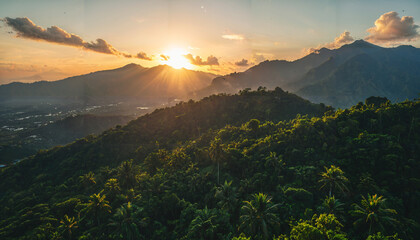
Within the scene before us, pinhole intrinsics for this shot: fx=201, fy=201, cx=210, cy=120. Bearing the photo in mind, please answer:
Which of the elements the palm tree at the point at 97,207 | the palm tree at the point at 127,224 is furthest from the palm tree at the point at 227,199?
the palm tree at the point at 97,207

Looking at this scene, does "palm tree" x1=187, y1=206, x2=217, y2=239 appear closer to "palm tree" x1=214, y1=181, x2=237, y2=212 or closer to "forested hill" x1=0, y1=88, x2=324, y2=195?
"palm tree" x1=214, y1=181, x2=237, y2=212

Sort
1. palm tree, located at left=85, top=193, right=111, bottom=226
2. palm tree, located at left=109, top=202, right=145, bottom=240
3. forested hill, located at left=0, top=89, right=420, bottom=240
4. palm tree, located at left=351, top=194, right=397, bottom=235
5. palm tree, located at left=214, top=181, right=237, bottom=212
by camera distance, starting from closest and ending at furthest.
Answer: palm tree, located at left=351, top=194, right=397, bottom=235, forested hill, located at left=0, top=89, right=420, bottom=240, palm tree, located at left=109, top=202, right=145, bottom=240, palm tree, located at left=214, top=181, right=237, bottom=212, palm tree, located at left=85, top=193, right=111, bottom=226

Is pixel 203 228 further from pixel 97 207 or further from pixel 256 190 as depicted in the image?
pixel 97 207

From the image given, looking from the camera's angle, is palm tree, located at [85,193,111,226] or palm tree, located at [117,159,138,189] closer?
palm tree, located at [85,193,111,226]

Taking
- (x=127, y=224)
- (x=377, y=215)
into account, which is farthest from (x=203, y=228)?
(x=377, y=215)

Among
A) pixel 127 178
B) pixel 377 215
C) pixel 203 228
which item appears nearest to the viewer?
pixel 377 215

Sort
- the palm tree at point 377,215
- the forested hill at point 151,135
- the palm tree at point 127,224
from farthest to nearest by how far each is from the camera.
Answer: the forested hill at point 151,135
the palm tree at point 127,224
the palm tree at point 377,215

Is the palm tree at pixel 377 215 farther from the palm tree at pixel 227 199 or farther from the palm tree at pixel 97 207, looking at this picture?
the palm tree at pixel 97 207

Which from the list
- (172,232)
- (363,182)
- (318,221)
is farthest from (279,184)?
(172,232)

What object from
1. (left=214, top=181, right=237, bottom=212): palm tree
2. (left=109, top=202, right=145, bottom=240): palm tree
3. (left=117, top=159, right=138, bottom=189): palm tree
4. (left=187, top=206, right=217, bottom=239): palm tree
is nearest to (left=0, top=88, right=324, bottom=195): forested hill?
(left=117, top=159, right=138, bottom=189): palm tree
